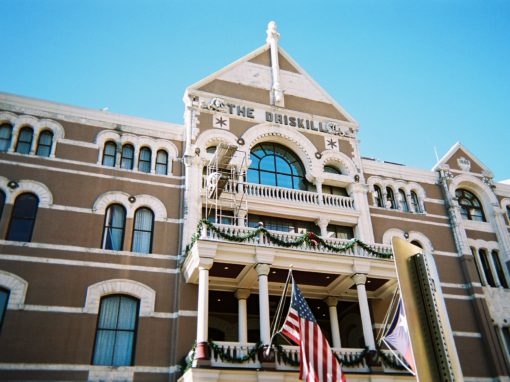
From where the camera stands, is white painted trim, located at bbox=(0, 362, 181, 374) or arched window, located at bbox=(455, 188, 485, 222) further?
arched window, located at bbox=(455, 188, 485, 222)

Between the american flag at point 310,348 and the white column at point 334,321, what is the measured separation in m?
4.35

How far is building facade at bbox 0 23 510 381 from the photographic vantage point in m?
17.7

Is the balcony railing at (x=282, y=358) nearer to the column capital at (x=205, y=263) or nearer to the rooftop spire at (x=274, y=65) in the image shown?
the column capital at (x=205, y=263)

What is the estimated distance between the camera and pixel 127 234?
20391 mm

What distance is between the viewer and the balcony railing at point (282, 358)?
16.5 m

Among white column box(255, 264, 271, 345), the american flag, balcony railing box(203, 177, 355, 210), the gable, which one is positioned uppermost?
the gable

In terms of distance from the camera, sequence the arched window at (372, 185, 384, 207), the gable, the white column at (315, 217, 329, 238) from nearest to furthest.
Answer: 1. the white column at (315, 217, 329, 238)
2. the arched window at (372, 185, 384, 207)
3. the gable

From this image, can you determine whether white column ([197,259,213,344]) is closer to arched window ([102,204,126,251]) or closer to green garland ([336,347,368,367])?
arched window ([102,204,126,251])

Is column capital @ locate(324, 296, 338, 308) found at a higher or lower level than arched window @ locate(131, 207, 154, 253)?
lower

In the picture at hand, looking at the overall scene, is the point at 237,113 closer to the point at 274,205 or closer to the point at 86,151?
the point at 274,205

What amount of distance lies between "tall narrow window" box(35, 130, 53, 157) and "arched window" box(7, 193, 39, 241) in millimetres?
2133

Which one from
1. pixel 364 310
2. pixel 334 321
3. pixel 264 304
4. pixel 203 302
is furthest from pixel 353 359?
pixel 203 302

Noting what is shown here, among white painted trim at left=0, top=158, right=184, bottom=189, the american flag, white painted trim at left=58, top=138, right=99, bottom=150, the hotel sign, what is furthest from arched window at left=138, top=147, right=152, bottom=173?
the american flag

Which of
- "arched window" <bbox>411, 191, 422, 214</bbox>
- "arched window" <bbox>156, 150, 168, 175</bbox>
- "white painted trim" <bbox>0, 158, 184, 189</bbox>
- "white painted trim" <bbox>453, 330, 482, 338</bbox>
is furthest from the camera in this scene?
"arched window" <bbox>411, 191, 422, 214</bbox>
